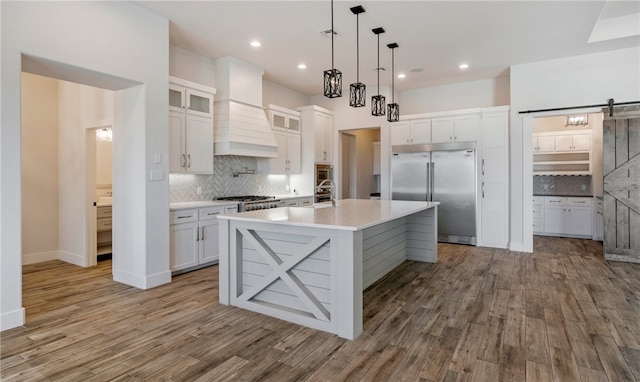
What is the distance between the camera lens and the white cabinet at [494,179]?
19.5ft

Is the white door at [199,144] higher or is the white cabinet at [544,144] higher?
the white cabinet at [544,144]

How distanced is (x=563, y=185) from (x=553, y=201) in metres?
0.51

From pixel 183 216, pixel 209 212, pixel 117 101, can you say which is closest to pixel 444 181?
pixel 209 212

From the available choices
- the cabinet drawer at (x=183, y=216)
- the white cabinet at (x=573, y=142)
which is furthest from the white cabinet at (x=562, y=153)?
the cabinet drawer at (x=183, y=216)

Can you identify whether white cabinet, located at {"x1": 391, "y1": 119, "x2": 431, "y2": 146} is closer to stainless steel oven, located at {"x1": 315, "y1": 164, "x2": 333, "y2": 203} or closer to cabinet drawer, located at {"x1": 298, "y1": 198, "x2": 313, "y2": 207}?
stainless steel oven, located at {"x1": 315, "y1": 164, "x2": 333, "y2": 203}

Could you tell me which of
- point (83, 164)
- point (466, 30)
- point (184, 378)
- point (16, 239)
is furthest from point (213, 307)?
point (466, 30)

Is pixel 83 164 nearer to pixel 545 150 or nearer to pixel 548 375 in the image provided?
pixel 548 375

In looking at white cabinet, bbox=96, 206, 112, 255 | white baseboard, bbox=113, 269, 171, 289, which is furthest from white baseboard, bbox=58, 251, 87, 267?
white baseboard, bbox=113, 269, 171, 289

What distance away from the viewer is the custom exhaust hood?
521 cm

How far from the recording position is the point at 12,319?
112 inches

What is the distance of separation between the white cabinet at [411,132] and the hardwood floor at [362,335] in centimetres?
314

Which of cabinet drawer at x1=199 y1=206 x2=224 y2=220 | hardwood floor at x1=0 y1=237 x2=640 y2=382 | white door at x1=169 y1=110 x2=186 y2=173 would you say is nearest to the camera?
hardwood floor at x1=0 y1=237 x2=640 y2=382

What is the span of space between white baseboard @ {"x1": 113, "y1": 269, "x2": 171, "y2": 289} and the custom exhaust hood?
6.38 feet

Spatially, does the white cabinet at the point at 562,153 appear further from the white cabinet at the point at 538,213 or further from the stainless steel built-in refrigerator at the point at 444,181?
the stainless steel built-in refrigerator at the point at 444,181
